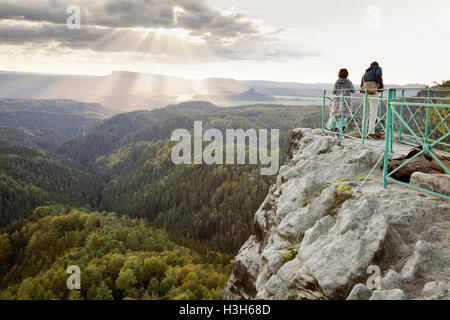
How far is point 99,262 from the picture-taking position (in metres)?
62.7

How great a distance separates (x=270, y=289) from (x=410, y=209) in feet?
14.7

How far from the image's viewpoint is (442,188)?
8.02 metres

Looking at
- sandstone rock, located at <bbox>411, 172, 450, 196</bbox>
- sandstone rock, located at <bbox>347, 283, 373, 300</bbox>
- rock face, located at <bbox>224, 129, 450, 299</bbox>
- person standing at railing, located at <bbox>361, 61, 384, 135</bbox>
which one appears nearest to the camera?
sandstone rock, located at <bbox>347, 283, 373, 300</bbox>

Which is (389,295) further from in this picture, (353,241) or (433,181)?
(433,181)

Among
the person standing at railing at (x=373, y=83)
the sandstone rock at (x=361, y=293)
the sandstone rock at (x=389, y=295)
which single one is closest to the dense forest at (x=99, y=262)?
the person standing at railing at (x=373, y=83)

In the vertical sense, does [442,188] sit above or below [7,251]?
above

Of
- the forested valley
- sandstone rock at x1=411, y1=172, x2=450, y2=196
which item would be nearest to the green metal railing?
sandstone rock at x1=411, y1=172, x2=450, y2=196

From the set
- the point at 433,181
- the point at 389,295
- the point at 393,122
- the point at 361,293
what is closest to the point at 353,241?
the point at 361,293

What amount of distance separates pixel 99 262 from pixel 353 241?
220 feet

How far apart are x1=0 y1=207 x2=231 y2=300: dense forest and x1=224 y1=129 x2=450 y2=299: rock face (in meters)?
29.2

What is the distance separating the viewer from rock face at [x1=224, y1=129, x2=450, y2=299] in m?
6.28

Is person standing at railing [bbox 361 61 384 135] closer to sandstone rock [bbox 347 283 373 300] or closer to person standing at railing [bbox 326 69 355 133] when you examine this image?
person standing at railing [bbox 326 69 355 133]
